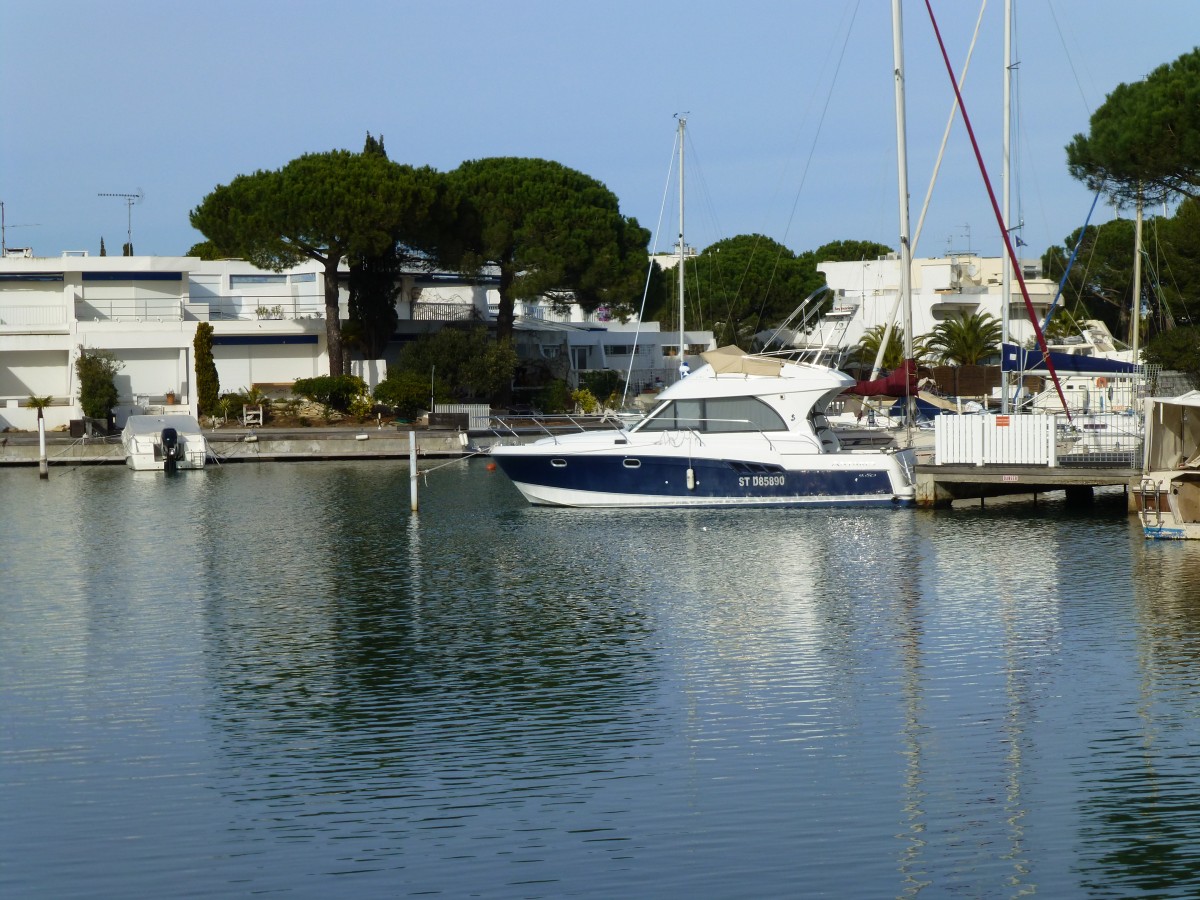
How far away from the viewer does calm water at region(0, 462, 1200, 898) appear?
10422mm

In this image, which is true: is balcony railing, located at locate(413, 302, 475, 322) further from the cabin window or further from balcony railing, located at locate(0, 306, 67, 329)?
the cabin window

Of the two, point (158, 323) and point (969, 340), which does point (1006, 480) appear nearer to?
point (158, 323)

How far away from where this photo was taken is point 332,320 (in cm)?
5769

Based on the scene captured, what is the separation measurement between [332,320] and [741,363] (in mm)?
29872

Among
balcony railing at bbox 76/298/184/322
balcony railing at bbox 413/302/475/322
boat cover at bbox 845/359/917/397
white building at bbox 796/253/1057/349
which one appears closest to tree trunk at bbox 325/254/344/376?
balcony railing at bbox 76/298/184/322

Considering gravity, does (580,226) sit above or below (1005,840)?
above

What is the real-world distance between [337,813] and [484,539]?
17.0 m

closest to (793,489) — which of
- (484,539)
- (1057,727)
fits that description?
(484,539)

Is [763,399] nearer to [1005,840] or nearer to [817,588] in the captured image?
[817,588]

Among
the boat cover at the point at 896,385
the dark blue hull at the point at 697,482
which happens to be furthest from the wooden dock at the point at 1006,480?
the boat cover at the point at 896,385

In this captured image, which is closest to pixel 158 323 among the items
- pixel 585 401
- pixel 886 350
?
pixel 585 401

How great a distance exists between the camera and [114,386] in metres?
54.6

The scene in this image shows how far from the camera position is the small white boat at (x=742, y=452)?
30.8 meters

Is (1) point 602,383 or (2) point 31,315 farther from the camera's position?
(1) point 602,383
